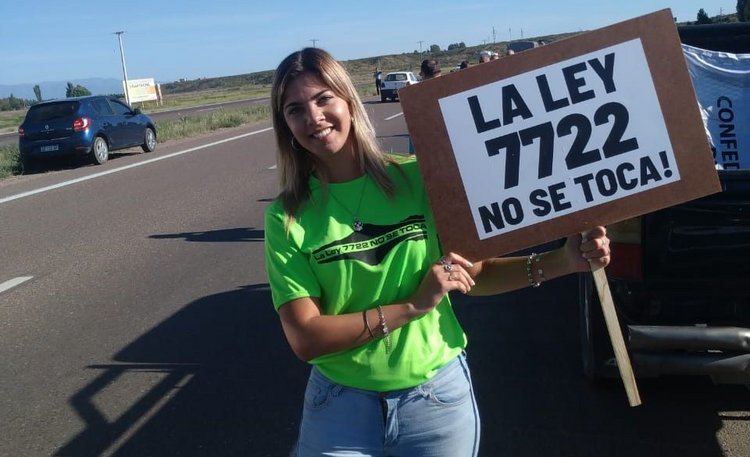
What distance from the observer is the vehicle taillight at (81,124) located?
62.0ft

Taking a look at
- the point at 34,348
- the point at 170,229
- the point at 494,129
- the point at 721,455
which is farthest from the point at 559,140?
the point at 170,229

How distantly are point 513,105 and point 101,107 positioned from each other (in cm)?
1953

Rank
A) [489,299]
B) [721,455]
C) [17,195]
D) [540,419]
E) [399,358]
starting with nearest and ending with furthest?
[399,358] < [721,455] < [540,419] < [489,299] < [17,195]

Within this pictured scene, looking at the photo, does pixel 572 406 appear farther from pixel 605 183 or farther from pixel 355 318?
pixel 355 318

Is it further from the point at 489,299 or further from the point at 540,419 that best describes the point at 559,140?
the point at 489,299

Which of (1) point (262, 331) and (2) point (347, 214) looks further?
(1) point (262, 331)

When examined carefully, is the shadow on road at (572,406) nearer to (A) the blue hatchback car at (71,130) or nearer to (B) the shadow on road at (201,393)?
(B) the shadow on road at (201,393)

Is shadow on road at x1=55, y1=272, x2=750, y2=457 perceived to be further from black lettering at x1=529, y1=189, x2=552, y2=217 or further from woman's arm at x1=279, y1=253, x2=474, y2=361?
woman's arm at x1=279, y1=253, x2=474, y2=361

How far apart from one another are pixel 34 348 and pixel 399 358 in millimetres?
4594

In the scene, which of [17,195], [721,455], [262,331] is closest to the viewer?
[721,455]

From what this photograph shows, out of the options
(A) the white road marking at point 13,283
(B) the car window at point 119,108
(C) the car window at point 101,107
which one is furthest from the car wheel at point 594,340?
(B) the car window at point 119,108

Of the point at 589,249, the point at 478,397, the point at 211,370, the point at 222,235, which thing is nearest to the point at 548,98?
the point at 589,249

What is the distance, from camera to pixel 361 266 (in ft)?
6.80

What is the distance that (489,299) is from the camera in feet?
21.0
